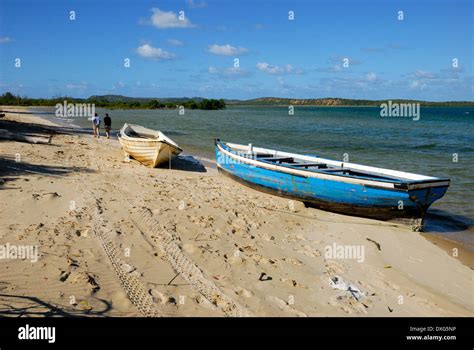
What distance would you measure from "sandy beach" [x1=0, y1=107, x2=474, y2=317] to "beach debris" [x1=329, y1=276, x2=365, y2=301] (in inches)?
0.8

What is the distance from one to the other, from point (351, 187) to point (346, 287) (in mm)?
4410

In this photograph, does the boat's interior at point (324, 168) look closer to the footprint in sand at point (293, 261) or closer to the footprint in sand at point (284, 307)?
the footprint in sand at point (293, 261)

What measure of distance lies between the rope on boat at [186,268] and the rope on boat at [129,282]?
0.73m

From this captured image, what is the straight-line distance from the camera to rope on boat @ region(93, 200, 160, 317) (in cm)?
509

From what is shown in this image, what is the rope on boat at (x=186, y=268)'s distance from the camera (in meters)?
5.41

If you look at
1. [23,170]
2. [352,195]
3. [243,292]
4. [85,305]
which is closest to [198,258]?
[243,292]

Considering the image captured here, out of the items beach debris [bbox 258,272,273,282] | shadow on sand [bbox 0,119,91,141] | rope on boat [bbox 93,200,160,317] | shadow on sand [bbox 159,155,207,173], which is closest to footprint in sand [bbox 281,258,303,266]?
beach debris [bbox 258,272,273,282]

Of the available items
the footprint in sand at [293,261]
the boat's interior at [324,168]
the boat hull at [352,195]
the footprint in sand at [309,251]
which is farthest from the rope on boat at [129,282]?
the boat's interior at [324,168]

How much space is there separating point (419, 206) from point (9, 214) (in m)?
8.88

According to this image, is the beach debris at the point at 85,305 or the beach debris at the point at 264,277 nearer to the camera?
the beach debris at the point at 85,305

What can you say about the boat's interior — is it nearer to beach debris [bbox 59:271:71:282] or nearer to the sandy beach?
the sandy beach

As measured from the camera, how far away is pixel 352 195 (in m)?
10.4

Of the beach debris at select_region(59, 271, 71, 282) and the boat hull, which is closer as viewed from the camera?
the beach debris at select_region(59, 271, 71, 282)
